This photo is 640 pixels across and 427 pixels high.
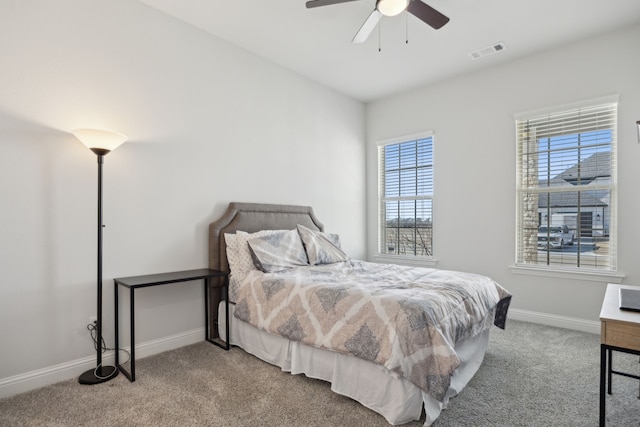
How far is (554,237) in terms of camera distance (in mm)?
3736

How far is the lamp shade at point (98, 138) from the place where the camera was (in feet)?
7.52

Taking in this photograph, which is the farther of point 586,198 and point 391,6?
point 586,198

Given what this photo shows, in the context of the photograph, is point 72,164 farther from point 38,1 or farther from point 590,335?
point 590,335

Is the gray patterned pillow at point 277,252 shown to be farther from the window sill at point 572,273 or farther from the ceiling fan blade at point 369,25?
the window sill at point 572,273

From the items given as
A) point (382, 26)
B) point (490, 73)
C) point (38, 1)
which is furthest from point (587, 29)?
point (38, 1)

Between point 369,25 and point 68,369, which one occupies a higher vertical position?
point 369,25

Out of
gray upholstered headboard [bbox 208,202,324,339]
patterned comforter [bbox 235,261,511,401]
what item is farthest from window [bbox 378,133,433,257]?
patterned comforter [bbox 235,261,511,401]

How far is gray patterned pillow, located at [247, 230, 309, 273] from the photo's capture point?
3045mm

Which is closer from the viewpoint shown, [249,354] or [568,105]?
[249,354]

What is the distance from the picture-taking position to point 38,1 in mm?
2369

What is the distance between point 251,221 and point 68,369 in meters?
Result: 1.87

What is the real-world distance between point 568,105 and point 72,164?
464cm

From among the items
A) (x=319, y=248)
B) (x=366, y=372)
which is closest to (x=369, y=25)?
(x=319, y=248)

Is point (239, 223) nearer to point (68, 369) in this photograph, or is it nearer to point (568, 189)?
point (68, 369)
